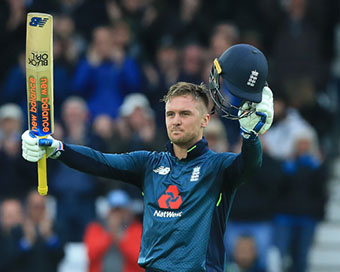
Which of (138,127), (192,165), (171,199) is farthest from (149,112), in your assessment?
(171,199)

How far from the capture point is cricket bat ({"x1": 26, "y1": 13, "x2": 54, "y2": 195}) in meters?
6.06

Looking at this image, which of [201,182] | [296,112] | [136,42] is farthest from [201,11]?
[201,182]

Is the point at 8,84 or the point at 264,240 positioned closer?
the point at 264,240

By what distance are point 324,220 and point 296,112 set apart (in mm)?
1718

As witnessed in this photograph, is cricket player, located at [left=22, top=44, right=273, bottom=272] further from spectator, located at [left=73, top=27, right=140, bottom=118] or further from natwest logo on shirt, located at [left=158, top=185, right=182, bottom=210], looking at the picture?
spectator, located at [left=73, top=27, right=140, bottom=118]

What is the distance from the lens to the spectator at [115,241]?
406 inches

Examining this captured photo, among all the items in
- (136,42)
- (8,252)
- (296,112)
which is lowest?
(8,252)

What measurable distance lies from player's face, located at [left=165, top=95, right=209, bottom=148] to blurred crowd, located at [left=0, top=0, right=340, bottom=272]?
447 centimetres

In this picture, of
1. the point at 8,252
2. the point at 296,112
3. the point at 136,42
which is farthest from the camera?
the point at 136,42

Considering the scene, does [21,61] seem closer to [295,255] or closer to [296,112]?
[296,112]

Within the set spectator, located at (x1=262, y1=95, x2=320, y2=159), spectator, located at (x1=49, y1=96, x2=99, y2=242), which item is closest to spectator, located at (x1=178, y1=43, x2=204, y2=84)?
spectator, located at (x1=262, y1=95, x2=320, y2=159)

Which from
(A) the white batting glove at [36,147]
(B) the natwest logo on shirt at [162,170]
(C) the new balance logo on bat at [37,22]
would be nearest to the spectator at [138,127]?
(B) the natwest logo on shirt at [162,170]

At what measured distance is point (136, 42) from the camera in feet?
44.3

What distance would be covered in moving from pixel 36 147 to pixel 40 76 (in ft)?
1.82
